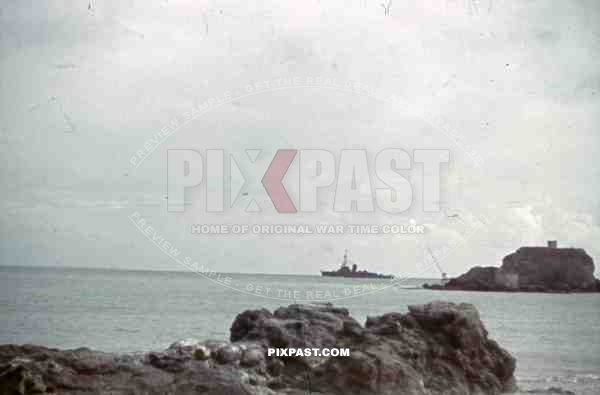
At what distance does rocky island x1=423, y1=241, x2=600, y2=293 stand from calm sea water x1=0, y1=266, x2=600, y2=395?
13.6 inches

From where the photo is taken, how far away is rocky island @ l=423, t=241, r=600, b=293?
10.7 metres

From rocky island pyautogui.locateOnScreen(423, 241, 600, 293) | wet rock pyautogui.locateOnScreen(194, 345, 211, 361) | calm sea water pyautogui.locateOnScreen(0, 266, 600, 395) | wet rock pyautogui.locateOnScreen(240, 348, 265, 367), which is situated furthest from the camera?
rocky island pyautogui.locateOnScreen(423, 241, 600, 293)

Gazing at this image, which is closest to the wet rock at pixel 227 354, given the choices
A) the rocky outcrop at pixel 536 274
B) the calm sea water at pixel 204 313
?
the calm sea water at pixel 204 313

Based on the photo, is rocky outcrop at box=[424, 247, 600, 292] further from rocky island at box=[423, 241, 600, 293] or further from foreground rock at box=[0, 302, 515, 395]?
foreground rock at box=[0, 302, 515, 395]

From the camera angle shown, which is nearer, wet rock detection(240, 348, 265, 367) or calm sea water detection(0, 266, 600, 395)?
wet rock detection(240, 348, 265, 367)

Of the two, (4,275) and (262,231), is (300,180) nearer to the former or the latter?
(262,231)

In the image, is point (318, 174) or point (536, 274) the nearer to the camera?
point (318, 174)

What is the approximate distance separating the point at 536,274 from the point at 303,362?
698 centimetres

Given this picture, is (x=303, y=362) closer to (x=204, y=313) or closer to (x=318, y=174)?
(x=318, y=174)

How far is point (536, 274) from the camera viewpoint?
1267 centimetres

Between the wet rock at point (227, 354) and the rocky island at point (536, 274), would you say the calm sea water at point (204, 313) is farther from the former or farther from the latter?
the wet rock at point (227, 354)

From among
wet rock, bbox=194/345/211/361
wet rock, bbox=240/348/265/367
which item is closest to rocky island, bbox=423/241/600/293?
wet rock, bbox=240/348/265/367

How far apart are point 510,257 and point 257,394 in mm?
5865


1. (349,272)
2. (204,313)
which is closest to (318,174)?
(349,272)
